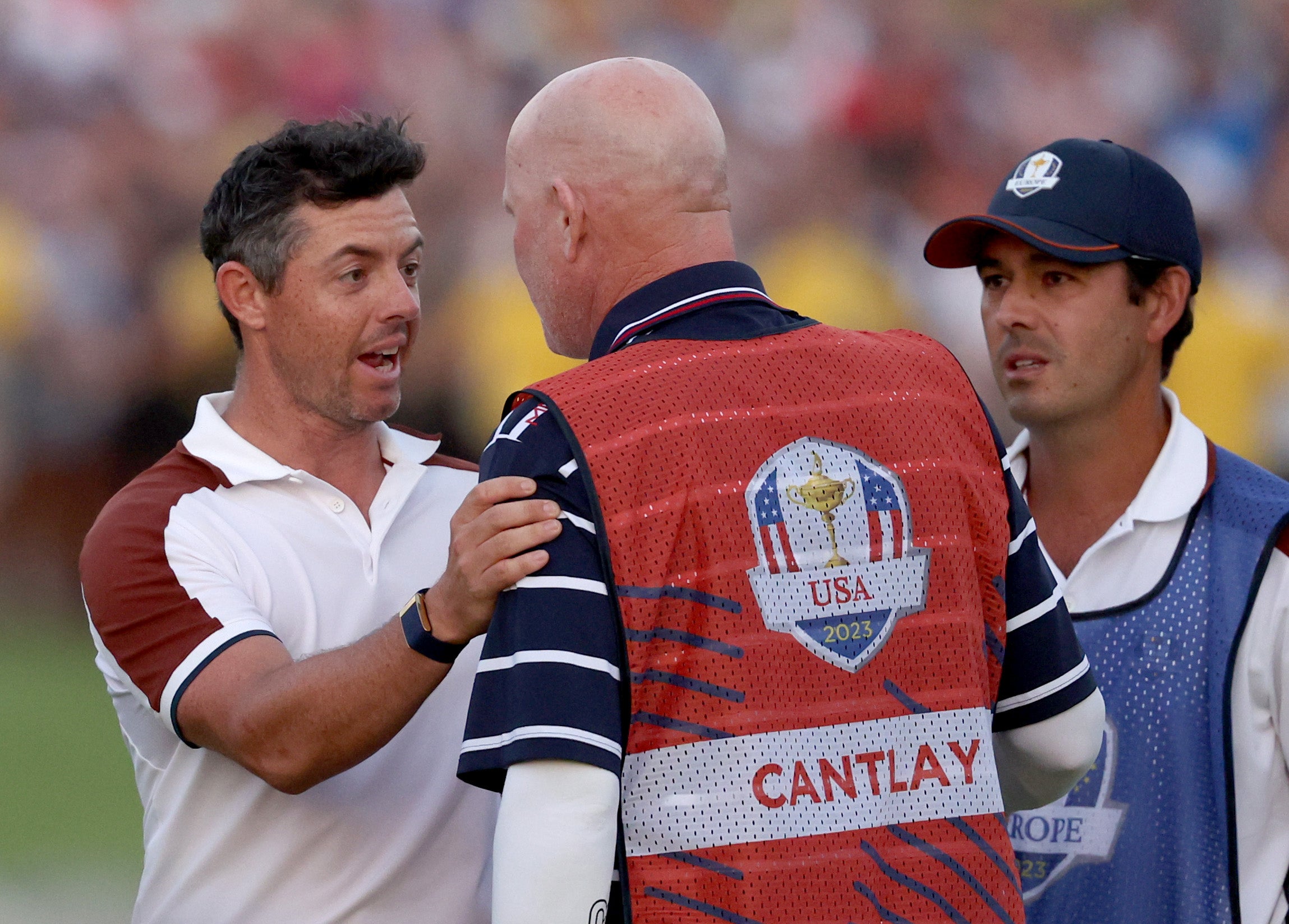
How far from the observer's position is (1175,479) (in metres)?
2.44

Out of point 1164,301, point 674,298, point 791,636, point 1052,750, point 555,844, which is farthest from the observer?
point 1164,301

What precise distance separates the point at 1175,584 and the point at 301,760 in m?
1.34

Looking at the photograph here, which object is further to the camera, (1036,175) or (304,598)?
(1036,175)

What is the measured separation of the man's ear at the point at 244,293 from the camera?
2465 millimetres

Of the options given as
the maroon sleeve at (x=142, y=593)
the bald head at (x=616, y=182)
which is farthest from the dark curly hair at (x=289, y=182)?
the bald head at (x=616, y=182)

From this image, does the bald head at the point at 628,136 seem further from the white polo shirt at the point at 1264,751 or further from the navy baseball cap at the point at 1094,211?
the white polo shirt at the point at 1264,751

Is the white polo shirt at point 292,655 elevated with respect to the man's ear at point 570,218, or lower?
lower

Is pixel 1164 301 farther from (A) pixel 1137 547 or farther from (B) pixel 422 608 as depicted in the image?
(B) pixel 422 608

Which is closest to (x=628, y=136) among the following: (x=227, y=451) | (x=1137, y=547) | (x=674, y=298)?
(x=674, y=298)

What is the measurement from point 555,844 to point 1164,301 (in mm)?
1581

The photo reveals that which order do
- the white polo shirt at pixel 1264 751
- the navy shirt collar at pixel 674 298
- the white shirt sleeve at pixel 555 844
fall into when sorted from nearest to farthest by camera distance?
1. the white shirt sleeve at pixel 555 844
2. the navy shirt collar at pixel 674 298
3. the white polo shirt at pixel 1264 751

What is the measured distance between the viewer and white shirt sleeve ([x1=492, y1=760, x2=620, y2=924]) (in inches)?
60.2

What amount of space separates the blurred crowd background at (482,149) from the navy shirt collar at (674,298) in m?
4.53

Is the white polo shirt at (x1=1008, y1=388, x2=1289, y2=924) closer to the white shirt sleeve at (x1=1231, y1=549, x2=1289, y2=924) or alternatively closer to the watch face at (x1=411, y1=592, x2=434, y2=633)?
the white shirt sleeve at (x1=1231, y1=549, x2=1289, y2=924)
